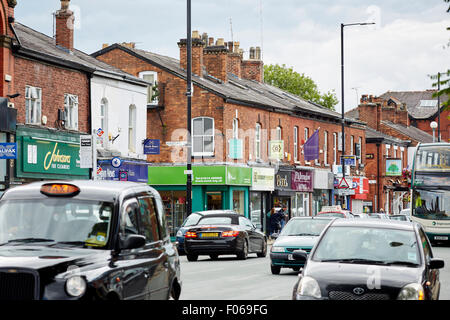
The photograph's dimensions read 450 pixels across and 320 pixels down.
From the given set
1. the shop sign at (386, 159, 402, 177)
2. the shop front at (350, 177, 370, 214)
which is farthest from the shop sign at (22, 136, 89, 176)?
the shop sign at (386, 159, 402, 177)

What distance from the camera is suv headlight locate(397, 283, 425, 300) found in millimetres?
9938

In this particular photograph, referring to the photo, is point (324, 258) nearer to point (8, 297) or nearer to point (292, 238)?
point (8, 297)

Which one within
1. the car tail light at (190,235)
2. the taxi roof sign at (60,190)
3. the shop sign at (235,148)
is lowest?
the car tail light at (190,235)

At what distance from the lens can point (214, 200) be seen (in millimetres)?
46250

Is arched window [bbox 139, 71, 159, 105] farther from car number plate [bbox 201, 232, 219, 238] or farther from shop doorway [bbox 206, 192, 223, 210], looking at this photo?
car number plate [bbox 201, 232, 219, 238]

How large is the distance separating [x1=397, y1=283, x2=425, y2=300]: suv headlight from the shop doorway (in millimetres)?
36071

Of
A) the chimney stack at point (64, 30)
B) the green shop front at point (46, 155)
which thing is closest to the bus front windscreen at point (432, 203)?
the green shop front at point (46, 155)

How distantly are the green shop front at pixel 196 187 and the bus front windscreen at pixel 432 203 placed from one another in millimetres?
10935

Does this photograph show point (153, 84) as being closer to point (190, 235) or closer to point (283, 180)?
point (283, 180)

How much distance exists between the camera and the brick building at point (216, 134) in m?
45.2

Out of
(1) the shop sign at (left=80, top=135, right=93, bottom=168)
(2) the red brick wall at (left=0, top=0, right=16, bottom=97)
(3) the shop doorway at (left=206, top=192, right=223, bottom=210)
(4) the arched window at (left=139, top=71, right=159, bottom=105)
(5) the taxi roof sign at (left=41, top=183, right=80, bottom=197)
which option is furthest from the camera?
(4) the arched window at (left=139, top=71, right=159, bottom=105)

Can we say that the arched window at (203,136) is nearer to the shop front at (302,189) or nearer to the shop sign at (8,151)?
the shop front at (302,189)

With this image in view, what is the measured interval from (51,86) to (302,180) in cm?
2599
